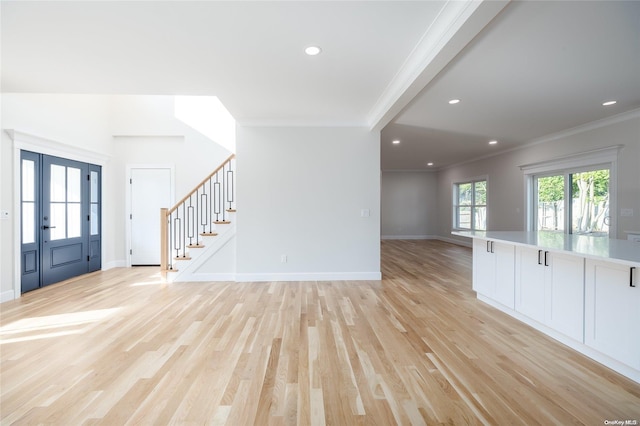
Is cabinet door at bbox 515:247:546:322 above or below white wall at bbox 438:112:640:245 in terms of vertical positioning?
below

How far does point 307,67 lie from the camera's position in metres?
2.90

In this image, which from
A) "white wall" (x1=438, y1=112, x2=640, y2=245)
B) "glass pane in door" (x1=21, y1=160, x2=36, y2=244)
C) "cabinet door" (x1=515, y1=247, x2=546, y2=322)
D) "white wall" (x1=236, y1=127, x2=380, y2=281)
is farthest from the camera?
"white wall" (x1=236, y1=127, x2=380, y2=281)

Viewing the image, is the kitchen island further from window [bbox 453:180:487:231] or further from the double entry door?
the double entry door

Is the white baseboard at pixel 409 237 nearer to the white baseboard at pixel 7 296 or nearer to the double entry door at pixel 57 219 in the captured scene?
the double entry door at pixel 57 219

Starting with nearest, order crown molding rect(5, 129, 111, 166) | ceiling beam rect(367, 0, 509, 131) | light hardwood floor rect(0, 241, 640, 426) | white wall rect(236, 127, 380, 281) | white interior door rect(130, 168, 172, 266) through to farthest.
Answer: light hardwood floor rect(0, 241, 640, 426), ceiling beam rect(367, 0, 509, 131), crown molding rect(5, 129, 111, 166), white wall rect(236, 127, 380, 281), white interior door rect(130, 168, 172, 266)

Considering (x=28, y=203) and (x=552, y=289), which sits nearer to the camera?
(x=552, y=289)

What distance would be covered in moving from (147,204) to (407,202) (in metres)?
8.48

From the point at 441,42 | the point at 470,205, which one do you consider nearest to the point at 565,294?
the point at 441,42

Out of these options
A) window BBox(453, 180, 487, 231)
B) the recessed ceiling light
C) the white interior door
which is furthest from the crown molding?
window BBox(453, 180, 487, 231)

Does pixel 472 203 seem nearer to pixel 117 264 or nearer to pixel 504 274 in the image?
pixel 504 274

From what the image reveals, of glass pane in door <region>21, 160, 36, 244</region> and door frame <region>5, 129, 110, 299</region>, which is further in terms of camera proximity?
glass pane in door <region>21, 160, 36, 244</region>

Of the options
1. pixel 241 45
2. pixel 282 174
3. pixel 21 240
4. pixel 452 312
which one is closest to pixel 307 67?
pixel 241 45

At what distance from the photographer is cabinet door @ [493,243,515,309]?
10.6ft

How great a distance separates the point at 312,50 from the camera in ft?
8.44
